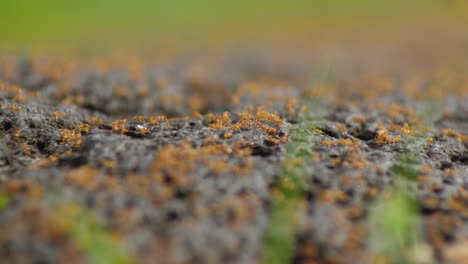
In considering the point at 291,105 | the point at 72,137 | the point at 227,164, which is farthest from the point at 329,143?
the point at 72,137

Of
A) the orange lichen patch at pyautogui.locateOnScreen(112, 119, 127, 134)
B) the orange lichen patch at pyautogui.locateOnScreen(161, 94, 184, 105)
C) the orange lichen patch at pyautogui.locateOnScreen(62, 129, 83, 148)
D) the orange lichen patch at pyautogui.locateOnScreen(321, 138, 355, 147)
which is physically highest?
the orange lichen patch at pyautogui.locateOnScreen(112, 119, 127, 134)

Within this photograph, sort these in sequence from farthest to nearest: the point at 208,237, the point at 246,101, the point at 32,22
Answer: the point at 32,22 → the point at 246,101 → the point at 208,237

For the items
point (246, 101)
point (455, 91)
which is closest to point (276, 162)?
point (246, 101)

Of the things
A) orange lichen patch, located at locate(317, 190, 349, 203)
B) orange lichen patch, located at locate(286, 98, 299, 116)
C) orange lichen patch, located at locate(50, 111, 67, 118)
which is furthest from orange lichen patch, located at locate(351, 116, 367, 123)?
orange lichen patch, located at locate(50, 111, 67, 118)

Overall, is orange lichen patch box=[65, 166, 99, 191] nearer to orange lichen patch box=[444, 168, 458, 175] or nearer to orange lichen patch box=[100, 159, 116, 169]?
orange lichen patch box=[100, 159, 116, 169]

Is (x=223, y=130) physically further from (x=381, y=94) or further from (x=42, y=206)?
(x=381, y=94)

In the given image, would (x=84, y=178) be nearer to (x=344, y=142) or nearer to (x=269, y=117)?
(x=269, y=117)
